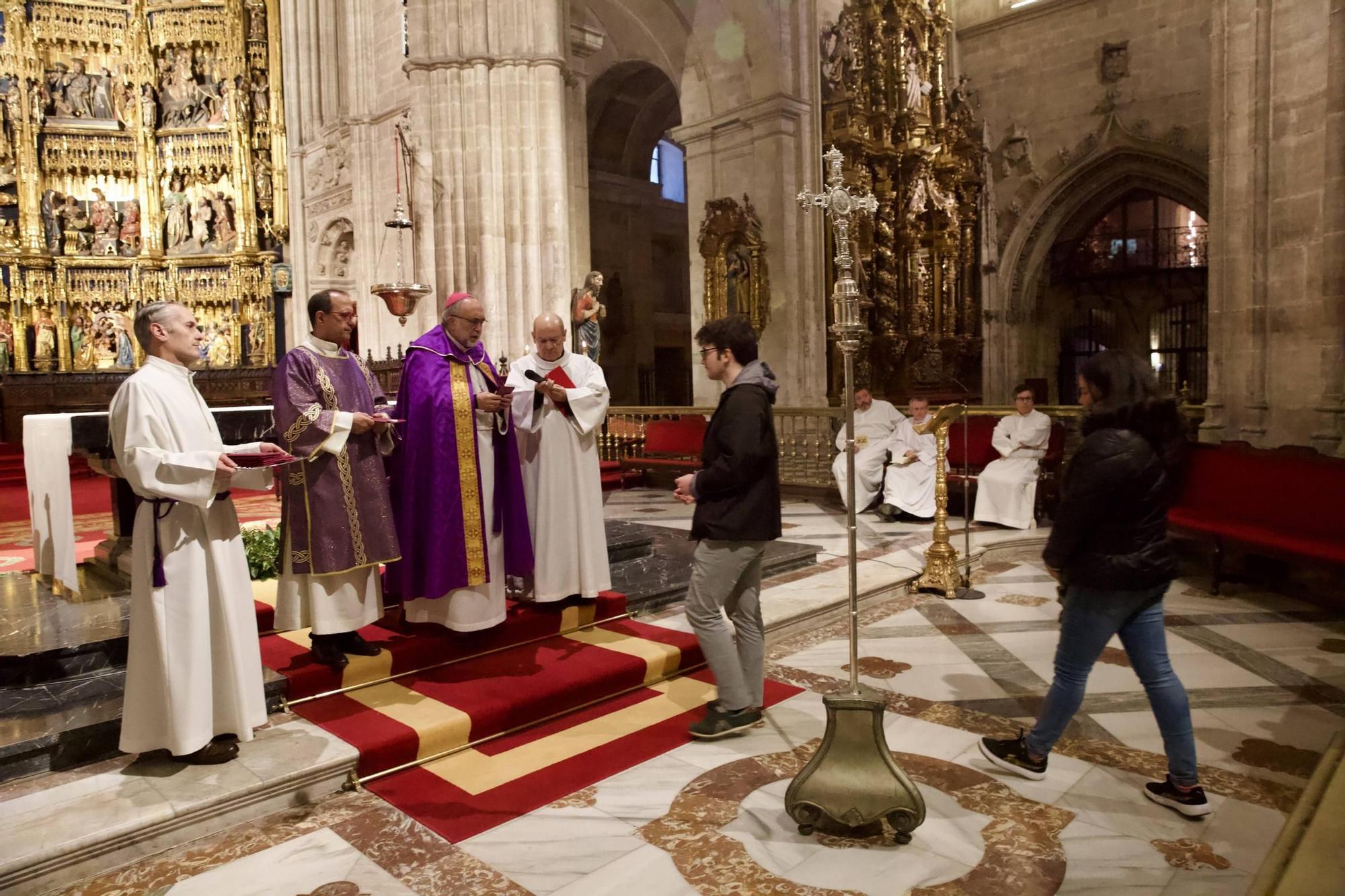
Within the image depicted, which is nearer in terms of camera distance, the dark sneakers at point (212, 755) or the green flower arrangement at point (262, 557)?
the dark sneakers at point (212, 755)

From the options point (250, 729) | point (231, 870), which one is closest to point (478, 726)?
point (250, 729)

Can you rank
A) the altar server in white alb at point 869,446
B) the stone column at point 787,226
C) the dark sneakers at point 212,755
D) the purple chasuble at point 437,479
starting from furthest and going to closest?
1. the stone column at point 787,226
2. the altar server in white alb at point 869,446
3. the purple chasuble at point 437,479
4. the dark sneakers at point 212,755

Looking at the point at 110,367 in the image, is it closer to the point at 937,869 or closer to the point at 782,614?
the point at 782,614

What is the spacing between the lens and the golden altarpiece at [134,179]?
44.7ft

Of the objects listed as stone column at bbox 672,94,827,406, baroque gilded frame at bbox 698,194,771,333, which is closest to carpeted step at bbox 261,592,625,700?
stone column at bbox 672,94,827,406

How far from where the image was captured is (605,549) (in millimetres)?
4742

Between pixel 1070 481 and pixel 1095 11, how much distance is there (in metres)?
15.5

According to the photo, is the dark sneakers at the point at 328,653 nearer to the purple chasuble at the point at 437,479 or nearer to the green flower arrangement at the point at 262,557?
the purple chasuble at the point at 437,479

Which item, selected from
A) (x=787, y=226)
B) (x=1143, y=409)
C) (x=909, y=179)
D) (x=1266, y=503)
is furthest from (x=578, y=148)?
(x=1143, y=409)

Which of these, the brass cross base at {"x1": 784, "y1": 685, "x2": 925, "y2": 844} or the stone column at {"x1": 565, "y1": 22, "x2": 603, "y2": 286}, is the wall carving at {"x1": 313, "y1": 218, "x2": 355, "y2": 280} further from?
the brass cross base at {"x1": 784, "y1": 685, "x2": 925, "y2": 844}

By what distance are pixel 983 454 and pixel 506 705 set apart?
7.08m

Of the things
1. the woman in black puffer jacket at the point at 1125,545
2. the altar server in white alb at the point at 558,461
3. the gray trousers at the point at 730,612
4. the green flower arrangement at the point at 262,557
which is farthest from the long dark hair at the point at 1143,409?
the green flower arrangement at the point at 262,557

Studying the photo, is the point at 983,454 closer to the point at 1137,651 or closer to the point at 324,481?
the point at 1137,651

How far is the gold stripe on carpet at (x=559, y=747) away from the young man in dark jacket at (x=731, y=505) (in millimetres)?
350
